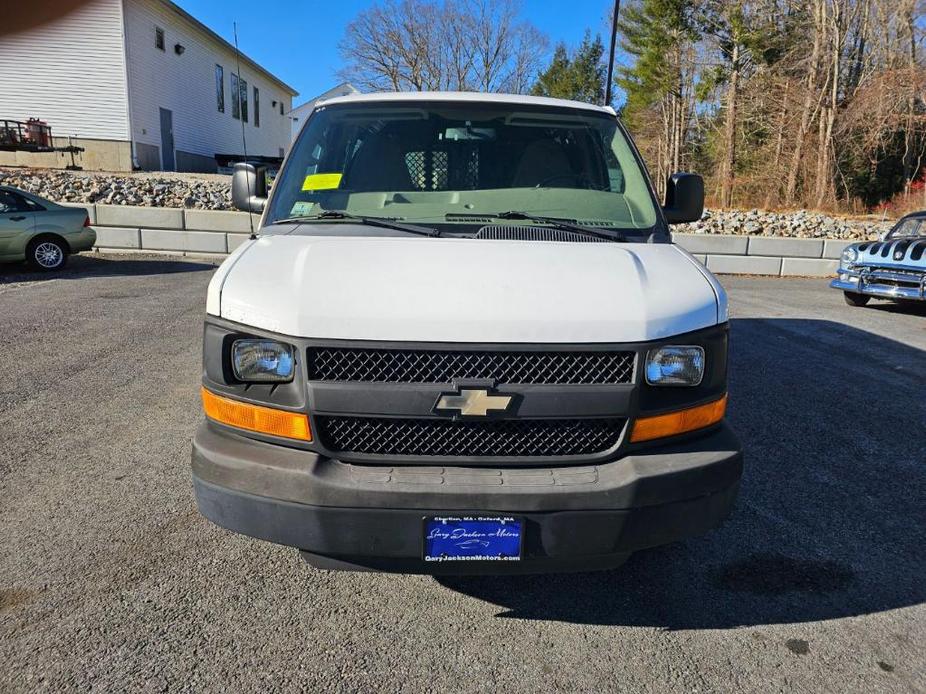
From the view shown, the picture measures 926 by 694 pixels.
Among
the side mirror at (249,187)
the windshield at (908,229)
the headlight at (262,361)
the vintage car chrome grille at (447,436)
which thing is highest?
Result: the side mirror at (249,187)

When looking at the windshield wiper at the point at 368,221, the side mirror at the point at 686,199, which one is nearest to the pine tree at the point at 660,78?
the side mirror at the point at 686,199

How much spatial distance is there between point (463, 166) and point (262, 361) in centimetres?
174

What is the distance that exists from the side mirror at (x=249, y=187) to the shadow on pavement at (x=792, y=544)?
2.24 m

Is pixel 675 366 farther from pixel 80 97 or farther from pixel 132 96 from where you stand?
pixel 80 97

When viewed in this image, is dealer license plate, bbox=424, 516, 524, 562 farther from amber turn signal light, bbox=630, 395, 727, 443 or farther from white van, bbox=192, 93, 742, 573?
amber turn signal light, bbox=630, 395, 727, 443

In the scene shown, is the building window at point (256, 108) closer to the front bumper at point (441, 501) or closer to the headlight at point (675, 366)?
the front bumper at point (441, 501)

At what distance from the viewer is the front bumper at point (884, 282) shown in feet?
30.7

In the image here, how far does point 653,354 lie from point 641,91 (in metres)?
42.2

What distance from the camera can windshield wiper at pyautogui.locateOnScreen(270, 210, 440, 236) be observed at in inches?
115

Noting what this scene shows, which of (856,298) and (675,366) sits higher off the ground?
(675,366)

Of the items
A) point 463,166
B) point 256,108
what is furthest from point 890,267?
point 256,108

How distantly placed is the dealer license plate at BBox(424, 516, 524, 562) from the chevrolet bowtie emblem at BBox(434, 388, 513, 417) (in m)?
0.34

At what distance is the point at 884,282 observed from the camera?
9.77 m

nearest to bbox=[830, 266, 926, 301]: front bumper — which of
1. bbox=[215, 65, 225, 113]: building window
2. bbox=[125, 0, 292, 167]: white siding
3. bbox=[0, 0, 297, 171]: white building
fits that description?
bbox=[125, 0, 292, 167]: white siding
